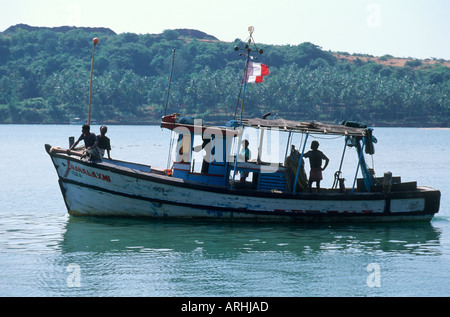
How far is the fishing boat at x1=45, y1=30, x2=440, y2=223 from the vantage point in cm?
1745

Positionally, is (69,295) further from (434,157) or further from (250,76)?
(434,157)

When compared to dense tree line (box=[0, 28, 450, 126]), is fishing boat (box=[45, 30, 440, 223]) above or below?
below

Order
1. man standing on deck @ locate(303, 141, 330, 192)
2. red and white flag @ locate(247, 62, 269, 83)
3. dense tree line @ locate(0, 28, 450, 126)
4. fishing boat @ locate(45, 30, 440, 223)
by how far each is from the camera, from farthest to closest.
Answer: dense tree line @ locate(0, 28, 450, 126) → red and white flag @ locate(247, 62, 269, 83) → man standing on deck @ locate(303, 141, 330, 192) → fishing boat @ locate(45, 30, 440, 223)

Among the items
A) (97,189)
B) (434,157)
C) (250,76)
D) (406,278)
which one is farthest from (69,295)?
(434,157)

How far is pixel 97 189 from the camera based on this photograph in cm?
1772

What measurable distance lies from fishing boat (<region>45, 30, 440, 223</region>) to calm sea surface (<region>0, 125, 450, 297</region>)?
16.6 inches

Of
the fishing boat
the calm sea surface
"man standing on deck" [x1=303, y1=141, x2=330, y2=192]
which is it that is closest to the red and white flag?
the fishing boat

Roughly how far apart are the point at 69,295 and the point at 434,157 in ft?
158

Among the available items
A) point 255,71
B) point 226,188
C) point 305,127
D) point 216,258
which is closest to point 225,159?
point 226,188

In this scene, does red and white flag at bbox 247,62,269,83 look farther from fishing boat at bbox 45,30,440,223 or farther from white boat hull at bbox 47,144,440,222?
white boat hull at bbox 47,144,440,222

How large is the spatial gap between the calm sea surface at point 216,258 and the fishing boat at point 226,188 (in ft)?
1.38

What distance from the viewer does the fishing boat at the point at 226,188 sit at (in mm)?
17453

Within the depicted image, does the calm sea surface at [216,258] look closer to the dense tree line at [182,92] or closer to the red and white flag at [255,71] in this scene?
the red and white flag at [255,71]

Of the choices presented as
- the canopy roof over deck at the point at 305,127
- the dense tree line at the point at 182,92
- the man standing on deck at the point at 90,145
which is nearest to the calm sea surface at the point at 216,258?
the man standing on deck at the point at 90,145
